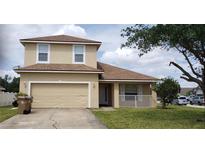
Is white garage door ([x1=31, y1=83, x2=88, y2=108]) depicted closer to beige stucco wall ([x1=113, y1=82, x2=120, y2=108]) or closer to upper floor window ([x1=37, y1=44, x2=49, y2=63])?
upper floor window ([x1=37, y1=44, x2=49, y2=63])

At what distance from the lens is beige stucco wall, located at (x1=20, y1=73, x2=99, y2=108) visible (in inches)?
766

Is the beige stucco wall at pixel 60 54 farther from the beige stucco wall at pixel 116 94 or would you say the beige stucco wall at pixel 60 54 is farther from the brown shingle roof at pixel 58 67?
the beige stucco wall at pixel 116 94

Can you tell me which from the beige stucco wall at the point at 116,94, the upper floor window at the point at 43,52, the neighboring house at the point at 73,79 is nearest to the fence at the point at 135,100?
the neighboring house at the point at 73,79

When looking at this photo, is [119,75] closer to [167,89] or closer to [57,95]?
[167,89]

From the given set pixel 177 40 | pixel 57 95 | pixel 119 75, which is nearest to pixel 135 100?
pixel 119 75

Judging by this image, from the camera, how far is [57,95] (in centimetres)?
1964

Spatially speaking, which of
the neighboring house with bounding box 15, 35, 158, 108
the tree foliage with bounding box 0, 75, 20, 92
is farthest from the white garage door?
the tree foliage with bounding box 0, 75, 20, 92

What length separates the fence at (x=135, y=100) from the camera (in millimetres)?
21953

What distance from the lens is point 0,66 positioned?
57.1 feet

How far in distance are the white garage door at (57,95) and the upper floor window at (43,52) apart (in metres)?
2.29
